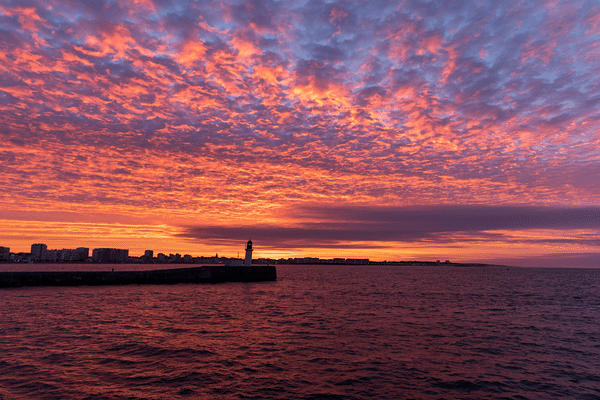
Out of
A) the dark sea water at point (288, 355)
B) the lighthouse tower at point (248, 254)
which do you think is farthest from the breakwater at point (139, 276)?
the dark sea water at point (288, 355)

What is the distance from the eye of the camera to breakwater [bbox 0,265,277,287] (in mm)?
47406

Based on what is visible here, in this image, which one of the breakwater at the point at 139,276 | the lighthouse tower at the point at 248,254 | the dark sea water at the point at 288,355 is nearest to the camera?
the dark sea water at the point at 288,355

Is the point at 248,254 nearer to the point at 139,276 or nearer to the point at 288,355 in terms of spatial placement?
the point at 139,276

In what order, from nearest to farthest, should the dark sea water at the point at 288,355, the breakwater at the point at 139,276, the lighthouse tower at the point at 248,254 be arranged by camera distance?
the dark sea water at the point at 288,355, the breakwater at the point at 139,276, the lighthouse tower at the point at 248,254

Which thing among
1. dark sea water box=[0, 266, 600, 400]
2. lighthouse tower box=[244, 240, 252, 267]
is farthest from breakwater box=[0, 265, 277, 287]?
dark sea water box=[0, 266, 600, 400]

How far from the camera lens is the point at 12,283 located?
46.0 metres

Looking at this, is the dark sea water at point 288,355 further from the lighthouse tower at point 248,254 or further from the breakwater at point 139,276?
the lighthouse tower at point 248,254

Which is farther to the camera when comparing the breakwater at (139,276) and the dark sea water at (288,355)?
the breakwater at (139,276)

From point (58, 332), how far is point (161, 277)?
40.1 metres

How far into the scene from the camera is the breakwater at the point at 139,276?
47406mm

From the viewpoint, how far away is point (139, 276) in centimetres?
5725

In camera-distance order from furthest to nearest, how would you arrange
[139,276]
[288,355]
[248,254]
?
[248,254] < [139,276] < [288,355]

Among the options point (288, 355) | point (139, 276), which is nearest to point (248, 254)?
point (139, 276)

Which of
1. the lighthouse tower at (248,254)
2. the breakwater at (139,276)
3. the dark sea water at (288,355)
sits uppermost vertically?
the lighthouse tower at (248,254)
